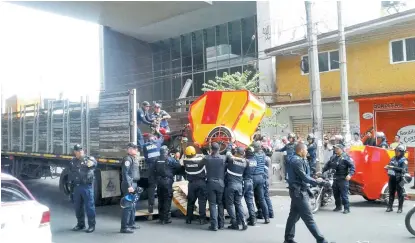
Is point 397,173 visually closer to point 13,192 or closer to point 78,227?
point 78,227

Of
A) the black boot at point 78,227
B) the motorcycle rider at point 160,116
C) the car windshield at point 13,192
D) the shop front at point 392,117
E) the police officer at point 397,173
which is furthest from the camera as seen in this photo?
the shop front at point 392,117

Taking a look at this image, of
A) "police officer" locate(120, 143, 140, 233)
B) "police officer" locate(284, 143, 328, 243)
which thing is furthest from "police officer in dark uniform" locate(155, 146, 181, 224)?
"police officer" locate(284, 143, 328, 243)

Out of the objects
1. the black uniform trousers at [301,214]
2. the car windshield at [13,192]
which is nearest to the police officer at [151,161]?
the black uniform trousers at [301,214]

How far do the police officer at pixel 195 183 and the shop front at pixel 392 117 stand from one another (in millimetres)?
9686

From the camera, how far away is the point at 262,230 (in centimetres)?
760

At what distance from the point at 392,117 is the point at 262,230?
10318mm

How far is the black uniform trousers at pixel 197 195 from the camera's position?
26.2 ft

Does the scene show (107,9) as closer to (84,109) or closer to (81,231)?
(84,109)

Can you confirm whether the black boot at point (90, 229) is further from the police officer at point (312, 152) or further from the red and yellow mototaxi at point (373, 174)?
the red and yellow mototaxi at point (373, 174)

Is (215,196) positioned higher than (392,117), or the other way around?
(392,117)

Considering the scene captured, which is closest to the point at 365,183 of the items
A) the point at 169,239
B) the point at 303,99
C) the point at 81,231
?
the point at 169,239

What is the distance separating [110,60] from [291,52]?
16.7 metres

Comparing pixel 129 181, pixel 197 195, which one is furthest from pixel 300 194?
pixel 129 181

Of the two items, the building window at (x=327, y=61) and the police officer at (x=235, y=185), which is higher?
the building window at (x=327, y=61)
